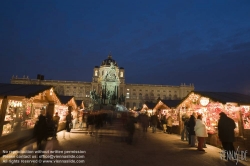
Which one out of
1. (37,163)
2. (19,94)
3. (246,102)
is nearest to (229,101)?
(246,102)

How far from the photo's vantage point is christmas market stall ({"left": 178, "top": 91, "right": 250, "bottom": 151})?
806 centimetres

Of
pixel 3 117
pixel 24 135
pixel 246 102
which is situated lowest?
pixel 24 135

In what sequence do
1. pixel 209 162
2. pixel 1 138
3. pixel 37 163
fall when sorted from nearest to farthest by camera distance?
pixel 37 163 < pixel 209 162 < pixel 1 138

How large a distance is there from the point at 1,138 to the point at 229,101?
35.9 ft

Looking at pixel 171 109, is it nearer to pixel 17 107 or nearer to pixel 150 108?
pixel 150 108

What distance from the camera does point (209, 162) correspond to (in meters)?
6.23

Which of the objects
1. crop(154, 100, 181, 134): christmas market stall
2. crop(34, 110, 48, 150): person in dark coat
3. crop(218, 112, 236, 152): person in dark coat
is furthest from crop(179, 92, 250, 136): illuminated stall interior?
crop(34, 110, 48, 150): person in dark coat

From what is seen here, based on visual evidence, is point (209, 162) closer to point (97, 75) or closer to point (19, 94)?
point (19, 94)

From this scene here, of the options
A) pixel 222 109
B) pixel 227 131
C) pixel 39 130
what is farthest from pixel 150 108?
pixel 39 130

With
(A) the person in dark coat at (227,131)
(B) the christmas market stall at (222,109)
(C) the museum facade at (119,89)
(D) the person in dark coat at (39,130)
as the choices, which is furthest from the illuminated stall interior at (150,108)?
(C) the museum facade at (119,89)

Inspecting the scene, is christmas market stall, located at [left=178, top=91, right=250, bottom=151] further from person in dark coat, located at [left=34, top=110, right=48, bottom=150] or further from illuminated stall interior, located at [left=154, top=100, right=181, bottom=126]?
person in dark coat, located at [left=34, top=110, right=48, bottom=150]

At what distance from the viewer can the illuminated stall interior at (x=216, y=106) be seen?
8344 mm

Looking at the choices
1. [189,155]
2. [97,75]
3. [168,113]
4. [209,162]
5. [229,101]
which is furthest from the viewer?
[97,75]

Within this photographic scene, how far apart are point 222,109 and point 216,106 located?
1.78 ft
